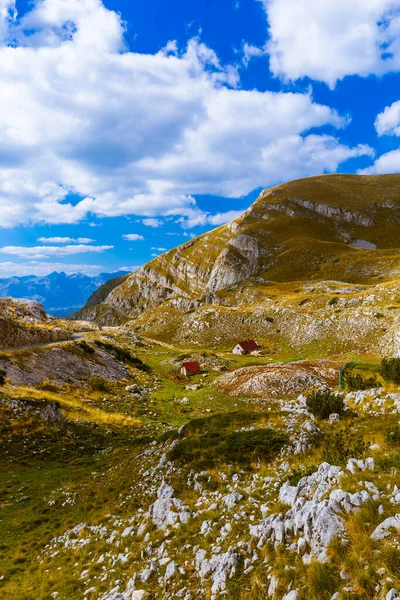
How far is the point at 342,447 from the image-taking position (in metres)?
12.1

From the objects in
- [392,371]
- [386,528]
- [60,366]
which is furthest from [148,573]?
[60,366]

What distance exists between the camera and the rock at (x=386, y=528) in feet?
21.4

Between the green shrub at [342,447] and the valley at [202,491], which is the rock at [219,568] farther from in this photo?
the green shrub at [342,447]

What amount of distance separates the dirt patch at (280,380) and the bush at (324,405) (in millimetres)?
21096

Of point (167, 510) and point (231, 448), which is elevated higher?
point (231, 448)

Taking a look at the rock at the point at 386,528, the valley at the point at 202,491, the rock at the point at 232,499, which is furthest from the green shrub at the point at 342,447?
the rock at the point at 386,528

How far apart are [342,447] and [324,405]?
189 inches

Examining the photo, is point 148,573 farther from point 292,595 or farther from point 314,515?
point 314,515

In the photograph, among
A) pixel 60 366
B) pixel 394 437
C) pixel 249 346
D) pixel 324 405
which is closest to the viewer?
pixel 394 437

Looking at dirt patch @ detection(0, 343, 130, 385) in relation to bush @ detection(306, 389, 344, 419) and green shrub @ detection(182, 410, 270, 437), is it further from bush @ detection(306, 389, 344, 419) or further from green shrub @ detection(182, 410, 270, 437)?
bush @ detection(306, 389, 344, 419)

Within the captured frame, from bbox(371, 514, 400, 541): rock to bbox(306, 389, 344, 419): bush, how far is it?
32.8 feet

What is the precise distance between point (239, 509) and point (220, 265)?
630ft

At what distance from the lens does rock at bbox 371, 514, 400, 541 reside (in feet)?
21.4

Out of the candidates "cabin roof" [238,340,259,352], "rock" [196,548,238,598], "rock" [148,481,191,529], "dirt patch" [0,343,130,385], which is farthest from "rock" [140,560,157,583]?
"cabin roof" [238,340,259,352]
